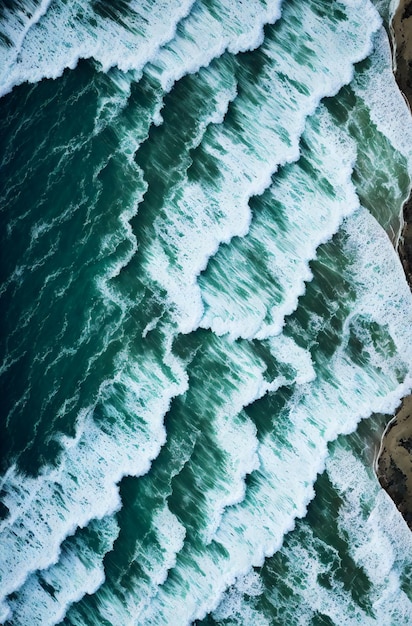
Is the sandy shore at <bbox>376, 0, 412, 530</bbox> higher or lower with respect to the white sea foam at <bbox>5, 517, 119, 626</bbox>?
higher

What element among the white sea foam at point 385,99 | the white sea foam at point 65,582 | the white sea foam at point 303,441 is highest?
the white sea foam at point 385,99

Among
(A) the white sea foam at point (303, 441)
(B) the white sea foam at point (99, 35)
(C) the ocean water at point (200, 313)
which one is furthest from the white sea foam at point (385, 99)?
(B) the white sea foam at point (99, 35)

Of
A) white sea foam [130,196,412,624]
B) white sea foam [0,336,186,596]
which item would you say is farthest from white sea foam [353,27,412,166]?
white sea foam [0,336,186,596]

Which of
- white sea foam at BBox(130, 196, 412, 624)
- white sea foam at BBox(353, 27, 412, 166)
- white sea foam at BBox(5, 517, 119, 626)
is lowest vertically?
white sea foam at BBox(5, 517, 119, 626)

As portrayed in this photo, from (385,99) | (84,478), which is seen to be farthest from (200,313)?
(385,99)

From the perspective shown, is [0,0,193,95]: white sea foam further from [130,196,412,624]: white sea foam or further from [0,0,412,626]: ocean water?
[130,196,412,624]: white sea foam

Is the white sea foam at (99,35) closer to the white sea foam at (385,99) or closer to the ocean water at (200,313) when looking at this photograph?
the ocean water at (200,313)
